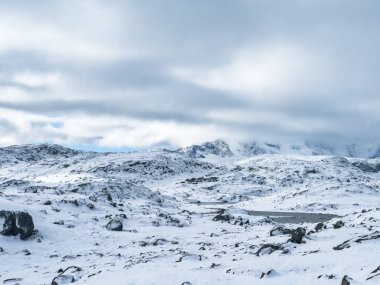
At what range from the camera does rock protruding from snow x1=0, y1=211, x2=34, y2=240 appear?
46125 millimetres

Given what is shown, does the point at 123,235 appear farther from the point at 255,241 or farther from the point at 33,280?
the point at 33,280

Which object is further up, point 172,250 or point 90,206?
point 90,206

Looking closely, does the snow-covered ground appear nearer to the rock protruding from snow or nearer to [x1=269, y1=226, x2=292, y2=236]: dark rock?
[x1=269, y1=226, x2=292, y2=236]: dark rock

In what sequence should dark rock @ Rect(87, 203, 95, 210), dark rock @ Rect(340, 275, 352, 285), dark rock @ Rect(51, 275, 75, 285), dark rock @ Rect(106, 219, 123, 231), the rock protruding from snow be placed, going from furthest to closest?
dark rock @ Rect(87, 203, 95, 210) → dark rock @ Rect(106, 219, 123, 231) → the rock protruding from snow → dark rock @ Rect(51, 275, 75, 285) → dark rock @ Rect(340, 275, 352, 285)

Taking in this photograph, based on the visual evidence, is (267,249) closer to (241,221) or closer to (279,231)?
(279,231)

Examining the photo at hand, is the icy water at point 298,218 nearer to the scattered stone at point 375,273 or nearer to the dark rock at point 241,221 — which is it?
the dark rock at point 241,221

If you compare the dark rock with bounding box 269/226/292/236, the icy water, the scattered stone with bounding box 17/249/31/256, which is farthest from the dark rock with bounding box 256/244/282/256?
the icy water

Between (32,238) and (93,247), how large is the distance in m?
6.56

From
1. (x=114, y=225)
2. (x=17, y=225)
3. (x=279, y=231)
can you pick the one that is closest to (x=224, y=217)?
(x=114, y=225)

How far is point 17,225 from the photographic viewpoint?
4672 centimetres

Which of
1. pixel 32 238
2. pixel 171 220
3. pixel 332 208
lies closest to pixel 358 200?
pixel 332 208

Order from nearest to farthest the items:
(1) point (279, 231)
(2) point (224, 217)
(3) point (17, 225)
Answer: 1. (3) point (17, 225)
2. (1) point (279, 231)
3. (2) point (224, 217)

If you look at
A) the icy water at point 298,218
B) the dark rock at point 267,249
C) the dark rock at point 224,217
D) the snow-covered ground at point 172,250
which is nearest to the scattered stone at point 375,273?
the snow-covered ground at point 172,250

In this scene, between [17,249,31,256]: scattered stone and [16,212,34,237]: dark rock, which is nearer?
[17,249,31,256]: scattered stone
